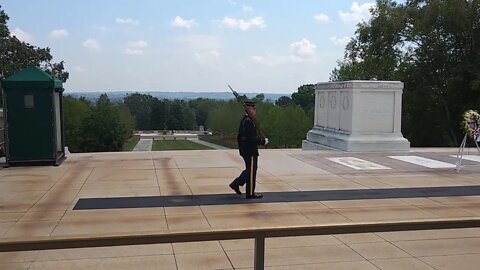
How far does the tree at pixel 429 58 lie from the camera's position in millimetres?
27484

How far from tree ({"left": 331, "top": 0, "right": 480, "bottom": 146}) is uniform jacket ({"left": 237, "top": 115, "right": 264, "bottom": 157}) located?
853 inches

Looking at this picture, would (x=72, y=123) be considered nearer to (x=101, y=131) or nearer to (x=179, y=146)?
(x=101, y=131)

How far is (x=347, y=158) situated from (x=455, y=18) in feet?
54.8

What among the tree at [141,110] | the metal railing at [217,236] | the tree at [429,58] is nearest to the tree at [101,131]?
the tree at [429,58]

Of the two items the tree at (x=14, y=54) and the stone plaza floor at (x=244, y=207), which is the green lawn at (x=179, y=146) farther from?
the stone plaza floor at (x=244, y=207)

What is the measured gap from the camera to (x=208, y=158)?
1382cm

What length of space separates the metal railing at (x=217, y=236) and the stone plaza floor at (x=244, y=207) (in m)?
0.10

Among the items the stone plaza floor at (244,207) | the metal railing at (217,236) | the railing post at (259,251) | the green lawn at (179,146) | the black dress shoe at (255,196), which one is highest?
the metal railing at (217,236)

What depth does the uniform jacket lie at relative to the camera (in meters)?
8.23

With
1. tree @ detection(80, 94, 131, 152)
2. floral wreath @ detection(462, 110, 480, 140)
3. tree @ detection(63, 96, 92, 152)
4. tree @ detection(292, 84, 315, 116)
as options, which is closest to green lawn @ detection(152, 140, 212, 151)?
tree @ detection(80, 94, 131, 152)

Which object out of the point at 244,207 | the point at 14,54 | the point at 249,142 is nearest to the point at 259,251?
the point at 244,207

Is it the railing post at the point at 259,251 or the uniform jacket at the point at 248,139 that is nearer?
the railing post at the point at 259,251

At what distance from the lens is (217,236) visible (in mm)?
2842

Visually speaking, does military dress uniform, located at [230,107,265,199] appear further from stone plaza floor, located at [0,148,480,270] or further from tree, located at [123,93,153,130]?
tree, located at [123,93,153,130]
